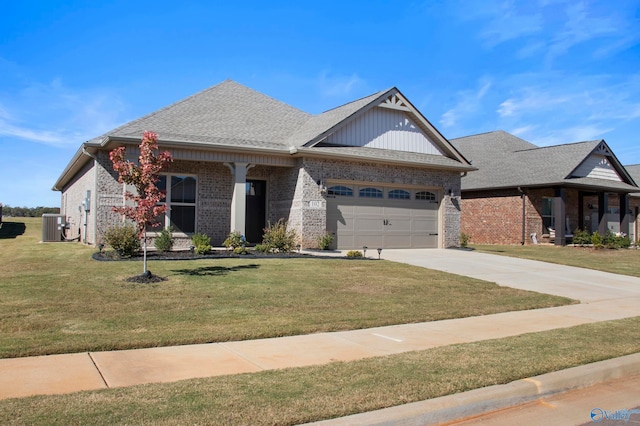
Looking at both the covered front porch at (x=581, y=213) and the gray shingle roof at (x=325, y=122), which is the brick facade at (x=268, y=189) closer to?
the gray shingle roof at (x=325, y=122)

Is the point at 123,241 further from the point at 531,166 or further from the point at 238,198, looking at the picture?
the point at 531,166

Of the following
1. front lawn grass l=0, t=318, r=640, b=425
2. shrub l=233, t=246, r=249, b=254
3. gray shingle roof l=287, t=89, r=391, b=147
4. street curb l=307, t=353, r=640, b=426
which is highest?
gray shingle roof l=287, t=89, r=391, b=147

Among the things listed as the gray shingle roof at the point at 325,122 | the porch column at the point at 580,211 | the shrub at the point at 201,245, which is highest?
the gray shingle roof at the point at 325,122

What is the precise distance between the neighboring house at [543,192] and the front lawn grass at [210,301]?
51.4 feet

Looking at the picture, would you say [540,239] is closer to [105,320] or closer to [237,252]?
[237,252]

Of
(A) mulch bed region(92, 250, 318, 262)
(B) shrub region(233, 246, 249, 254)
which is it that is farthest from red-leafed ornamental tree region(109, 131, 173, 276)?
(B) shrub region(233, 246, 249, 254)

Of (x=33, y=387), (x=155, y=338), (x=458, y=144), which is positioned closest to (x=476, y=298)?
(x=155, y=338)

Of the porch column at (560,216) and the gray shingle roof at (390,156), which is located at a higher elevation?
the gray shingle roof at (390,156)

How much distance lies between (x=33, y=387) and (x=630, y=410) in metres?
5.84

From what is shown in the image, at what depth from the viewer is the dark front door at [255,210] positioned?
2084 cm

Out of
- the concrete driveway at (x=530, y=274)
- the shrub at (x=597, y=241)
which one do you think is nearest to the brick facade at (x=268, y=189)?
the concrete driveway at (x=530, y=274)

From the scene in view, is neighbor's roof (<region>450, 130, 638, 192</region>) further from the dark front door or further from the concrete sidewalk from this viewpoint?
the concrete sidewalk

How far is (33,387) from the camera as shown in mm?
5031

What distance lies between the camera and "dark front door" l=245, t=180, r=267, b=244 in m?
20.8
